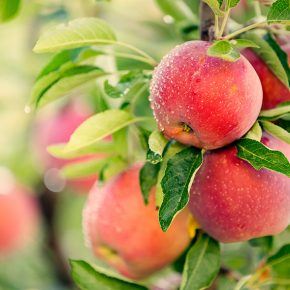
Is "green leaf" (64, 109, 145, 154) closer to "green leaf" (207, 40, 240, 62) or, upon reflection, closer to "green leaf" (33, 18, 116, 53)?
"green leaf" (33, 18, 116, 53)

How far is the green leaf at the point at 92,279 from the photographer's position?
1.12 meters

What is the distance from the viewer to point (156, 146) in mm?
969

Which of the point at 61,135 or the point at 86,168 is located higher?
the point at 86,168

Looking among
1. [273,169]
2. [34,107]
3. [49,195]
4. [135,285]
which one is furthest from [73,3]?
[273,169]

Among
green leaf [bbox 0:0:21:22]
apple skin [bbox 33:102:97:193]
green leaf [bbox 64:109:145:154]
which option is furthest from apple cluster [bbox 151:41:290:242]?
apple skin [bbox 33:102:97:193]

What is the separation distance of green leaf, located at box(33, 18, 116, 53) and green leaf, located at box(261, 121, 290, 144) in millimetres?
287

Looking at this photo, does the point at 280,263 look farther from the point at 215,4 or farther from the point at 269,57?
the point at 215,4

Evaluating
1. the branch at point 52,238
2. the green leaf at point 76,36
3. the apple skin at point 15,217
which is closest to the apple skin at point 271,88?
the green leaf at point 76,36

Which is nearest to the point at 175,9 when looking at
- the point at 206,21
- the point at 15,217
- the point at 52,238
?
the point at 206,21

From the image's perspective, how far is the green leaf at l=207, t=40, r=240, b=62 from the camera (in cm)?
88

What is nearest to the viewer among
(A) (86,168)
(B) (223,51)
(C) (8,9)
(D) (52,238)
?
(B) (223,51)

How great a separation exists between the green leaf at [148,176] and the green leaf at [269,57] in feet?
0.78

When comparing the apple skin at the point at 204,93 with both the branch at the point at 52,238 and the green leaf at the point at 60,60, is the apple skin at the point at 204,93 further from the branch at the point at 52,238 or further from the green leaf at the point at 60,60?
the branch at the point at 52,238

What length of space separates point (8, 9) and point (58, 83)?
0.19 m
